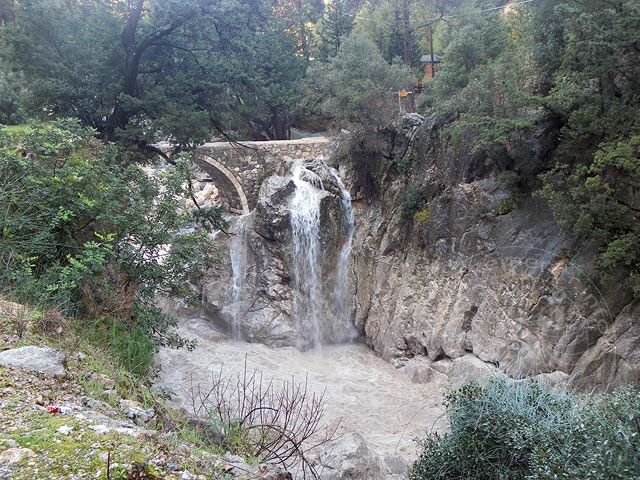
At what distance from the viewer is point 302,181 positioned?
1427 cm

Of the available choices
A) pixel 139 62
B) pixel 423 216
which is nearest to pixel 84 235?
pixel 139 62

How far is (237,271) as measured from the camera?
1400 cm

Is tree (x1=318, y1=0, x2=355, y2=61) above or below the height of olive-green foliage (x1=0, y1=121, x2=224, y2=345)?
above

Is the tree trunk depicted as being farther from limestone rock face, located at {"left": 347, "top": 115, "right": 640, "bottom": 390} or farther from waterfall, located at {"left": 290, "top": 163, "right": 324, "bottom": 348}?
limestone rock face, located at {"left": 347, "top": 115, "right": 640, "bottom": 390}

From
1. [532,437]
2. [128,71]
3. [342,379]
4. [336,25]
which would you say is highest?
[336,25]

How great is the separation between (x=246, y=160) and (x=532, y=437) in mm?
17156

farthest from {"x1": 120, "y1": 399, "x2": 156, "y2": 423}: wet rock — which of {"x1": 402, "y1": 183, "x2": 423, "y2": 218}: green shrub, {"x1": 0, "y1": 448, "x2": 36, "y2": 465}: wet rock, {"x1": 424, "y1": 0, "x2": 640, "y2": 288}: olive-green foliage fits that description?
{"x1": 402, "y1": 183, "x2": 423, "y2": 218}: green shrub

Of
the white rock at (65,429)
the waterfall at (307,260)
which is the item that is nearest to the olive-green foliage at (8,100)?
the waterfall at (307,260)

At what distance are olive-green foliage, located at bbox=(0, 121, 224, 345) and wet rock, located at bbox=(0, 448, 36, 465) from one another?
282cm

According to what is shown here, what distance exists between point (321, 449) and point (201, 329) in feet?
25.4

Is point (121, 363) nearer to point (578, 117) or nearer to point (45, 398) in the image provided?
point (45, 398)

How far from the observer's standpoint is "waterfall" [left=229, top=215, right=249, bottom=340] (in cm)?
1355

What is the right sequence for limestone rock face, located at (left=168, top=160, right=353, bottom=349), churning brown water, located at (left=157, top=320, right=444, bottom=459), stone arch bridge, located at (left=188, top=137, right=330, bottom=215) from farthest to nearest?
1. stone arch bridge, located at (left=188, top=137, right=330, bottom=215)
2. limestone rock face, located at (left=168, top=160, right=353, bottom=349)
3. churning brown water, located at (left=157, top=320, right=444, bottom=459)

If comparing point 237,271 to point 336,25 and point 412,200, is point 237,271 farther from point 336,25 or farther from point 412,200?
point 336,25
